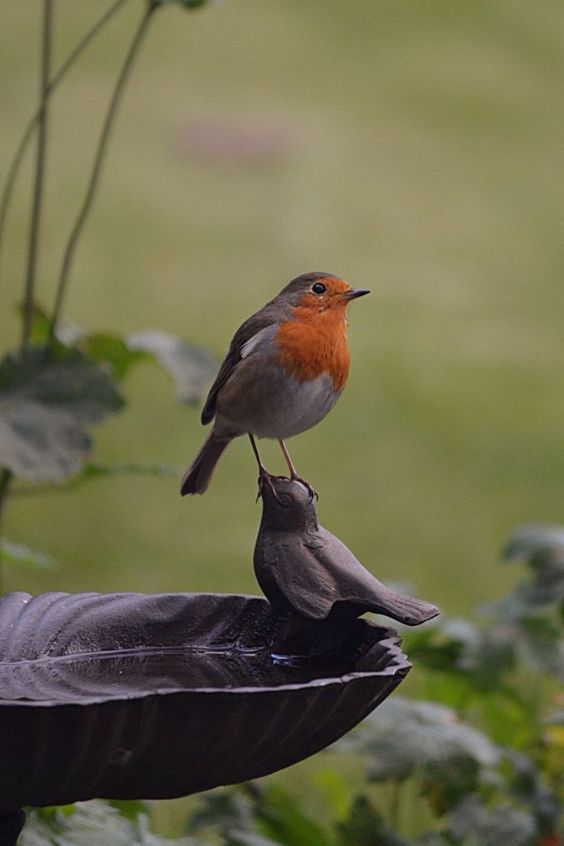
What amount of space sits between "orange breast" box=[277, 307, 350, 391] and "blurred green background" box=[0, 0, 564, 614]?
2196 millimetres

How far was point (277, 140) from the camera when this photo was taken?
4266 mm

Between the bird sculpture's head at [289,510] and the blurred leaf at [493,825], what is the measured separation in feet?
3.85

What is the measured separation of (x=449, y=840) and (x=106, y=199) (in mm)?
2419

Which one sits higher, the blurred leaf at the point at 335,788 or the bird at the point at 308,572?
the bird at the point at 308,572

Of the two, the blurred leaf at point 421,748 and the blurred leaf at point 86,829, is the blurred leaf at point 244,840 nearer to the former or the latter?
the blurred leaf at point 421,748

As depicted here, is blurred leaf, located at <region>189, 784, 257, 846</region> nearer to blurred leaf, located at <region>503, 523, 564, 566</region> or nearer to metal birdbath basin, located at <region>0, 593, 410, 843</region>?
blurred leaf, located at <region>503, 523, 564, 566</region>

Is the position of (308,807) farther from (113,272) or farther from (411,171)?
(411,171)

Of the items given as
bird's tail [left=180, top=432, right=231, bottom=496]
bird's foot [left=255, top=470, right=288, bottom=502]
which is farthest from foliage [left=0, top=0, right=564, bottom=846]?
bird's foot [left=255, top=470, right=288, bottom=502]

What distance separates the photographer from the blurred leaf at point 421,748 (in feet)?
7.48

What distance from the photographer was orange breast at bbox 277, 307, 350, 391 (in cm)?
169

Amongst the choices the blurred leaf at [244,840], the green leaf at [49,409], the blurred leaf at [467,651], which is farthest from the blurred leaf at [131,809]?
the blurred leaf at [467,651]

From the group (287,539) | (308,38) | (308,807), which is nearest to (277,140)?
(308,38)

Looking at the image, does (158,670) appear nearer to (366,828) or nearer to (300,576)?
(300,576)

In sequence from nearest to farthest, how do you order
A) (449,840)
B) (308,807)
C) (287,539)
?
1. (287,539)
2. (449,840)
3. (308,807)
